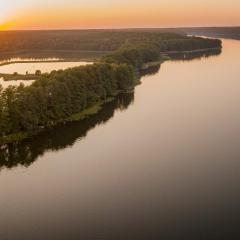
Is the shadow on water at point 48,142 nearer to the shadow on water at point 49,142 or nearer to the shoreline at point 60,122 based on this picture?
the shadow on water at point 49,142

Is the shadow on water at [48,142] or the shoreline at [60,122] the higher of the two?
the shoreline at [60,122]

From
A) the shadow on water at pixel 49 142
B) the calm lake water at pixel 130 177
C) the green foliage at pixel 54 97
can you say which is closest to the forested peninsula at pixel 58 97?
the green foliage at pixel 54 97

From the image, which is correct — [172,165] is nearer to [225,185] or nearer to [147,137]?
[225,185]

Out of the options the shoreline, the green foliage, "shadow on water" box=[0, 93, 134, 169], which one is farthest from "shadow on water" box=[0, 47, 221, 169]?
the green foliage

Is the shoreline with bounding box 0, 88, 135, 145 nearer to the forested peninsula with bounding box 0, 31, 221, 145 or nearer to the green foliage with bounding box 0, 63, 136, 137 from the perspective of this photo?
the forested peninsula with bounding box 0, 31, 221, 145

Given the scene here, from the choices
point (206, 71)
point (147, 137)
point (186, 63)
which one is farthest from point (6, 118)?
point (186, 63)
